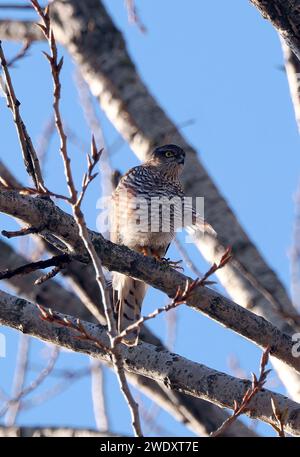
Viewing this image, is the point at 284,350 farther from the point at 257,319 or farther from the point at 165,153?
the point at 165,153

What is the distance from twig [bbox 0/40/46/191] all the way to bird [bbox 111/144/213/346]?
188cm

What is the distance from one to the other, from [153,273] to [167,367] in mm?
420

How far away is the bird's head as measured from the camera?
618cm

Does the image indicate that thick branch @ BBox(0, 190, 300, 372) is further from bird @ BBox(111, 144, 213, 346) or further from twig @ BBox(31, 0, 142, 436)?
bird @ BBox(111, 144, 213, 346)

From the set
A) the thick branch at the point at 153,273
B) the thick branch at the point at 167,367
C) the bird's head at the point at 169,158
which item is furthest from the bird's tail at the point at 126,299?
the thick branch at the point at 153,273

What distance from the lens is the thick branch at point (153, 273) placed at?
3.32 metres

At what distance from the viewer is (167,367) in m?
3.69

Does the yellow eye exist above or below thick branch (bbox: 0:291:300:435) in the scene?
above

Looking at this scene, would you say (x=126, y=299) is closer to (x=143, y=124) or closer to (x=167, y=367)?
(x=143, y=124)

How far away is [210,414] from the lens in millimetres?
5238

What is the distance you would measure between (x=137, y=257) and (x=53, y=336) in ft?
1.66

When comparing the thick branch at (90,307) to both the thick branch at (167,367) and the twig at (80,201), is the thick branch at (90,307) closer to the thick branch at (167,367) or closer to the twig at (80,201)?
the thick branch at (167,367)

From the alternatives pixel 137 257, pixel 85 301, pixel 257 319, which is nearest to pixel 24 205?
pixel 137 257

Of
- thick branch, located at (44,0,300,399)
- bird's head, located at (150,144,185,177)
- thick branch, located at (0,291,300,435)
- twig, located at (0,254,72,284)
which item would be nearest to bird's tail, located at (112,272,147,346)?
thick branch, located at (44,0,300,399)
